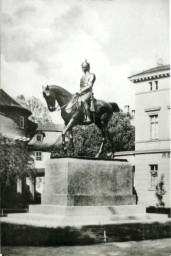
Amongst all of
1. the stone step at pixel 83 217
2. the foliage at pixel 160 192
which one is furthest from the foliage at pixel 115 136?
the stone step at pixel 83 217

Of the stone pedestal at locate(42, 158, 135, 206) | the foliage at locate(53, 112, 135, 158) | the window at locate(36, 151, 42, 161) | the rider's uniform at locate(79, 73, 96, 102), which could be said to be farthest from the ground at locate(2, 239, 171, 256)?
the window at locate(36, 151, 42, 161)

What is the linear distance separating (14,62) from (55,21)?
1.17 m

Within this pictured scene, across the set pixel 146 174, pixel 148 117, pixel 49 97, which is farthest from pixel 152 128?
pixel 49 97

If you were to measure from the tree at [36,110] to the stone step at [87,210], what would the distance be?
71.7 inches

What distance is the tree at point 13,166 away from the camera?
36.3 ft

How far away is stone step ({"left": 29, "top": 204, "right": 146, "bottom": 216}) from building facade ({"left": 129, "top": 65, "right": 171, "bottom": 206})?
53.0 inches

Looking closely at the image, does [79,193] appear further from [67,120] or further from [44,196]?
[67,120]

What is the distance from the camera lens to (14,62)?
903 centimetres

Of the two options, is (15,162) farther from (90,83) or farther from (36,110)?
(90,83)

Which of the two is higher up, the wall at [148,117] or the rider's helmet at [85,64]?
the rider's helmet at [85,64]

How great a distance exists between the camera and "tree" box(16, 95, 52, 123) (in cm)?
975

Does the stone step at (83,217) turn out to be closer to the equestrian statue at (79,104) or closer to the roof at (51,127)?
the equestrian statue at (79,104)

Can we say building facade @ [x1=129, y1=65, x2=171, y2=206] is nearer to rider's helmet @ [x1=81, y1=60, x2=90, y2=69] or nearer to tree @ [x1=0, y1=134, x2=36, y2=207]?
rider's helmet @ [x1=81, y1=60, x2=90, y2=69]

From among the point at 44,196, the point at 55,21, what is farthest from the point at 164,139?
the point at 55,21
